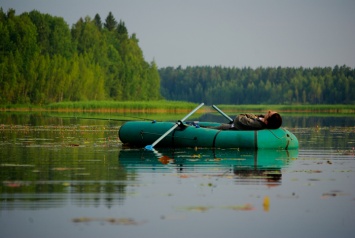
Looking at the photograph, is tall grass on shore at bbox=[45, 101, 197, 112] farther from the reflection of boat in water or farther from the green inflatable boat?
the reflection of boat in water

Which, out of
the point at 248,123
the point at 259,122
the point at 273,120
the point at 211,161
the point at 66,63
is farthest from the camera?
the point at 66,63

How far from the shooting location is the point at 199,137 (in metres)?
21.5

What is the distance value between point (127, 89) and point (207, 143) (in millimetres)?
94242

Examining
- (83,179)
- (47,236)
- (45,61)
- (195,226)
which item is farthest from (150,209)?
(45,61)

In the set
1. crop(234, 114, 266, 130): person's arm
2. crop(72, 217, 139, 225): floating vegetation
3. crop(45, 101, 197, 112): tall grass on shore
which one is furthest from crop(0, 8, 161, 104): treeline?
crop(72, 217, 139, 225): floating vegetation

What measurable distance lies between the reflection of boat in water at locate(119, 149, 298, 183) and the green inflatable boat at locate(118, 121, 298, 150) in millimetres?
247

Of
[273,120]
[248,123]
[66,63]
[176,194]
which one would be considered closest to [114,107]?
[66,63]

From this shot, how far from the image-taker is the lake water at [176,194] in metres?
9.81

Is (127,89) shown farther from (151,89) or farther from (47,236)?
(47,236)

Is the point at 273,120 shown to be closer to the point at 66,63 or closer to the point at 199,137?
the point at 199,137

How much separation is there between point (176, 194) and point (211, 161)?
5.47m

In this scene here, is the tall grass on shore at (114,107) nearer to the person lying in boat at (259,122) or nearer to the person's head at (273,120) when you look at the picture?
the person lying in boat at (259,122)

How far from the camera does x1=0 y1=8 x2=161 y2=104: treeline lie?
3474 inches

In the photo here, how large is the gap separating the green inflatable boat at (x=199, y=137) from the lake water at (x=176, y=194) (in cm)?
83
